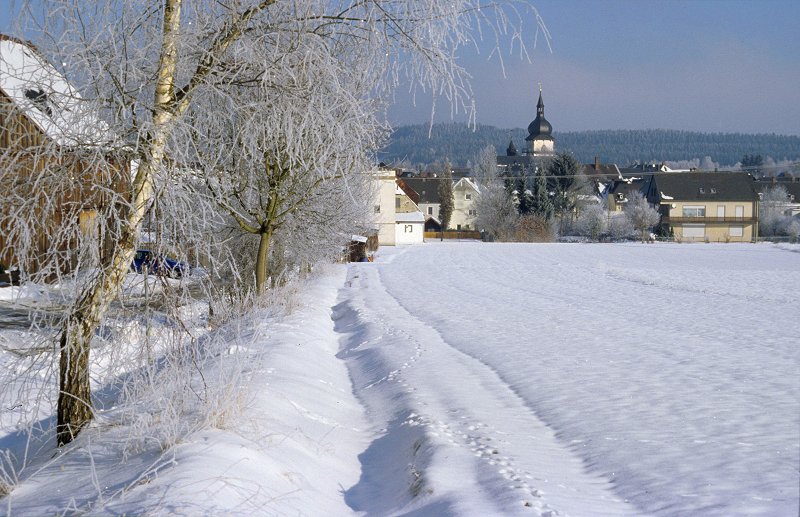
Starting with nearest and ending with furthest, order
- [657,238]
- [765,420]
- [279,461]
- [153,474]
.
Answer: [153,474], [279,461], [765,420], [657,238]

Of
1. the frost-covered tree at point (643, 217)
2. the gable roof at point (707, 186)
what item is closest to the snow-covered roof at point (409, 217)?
the frost-covered tree at point (643, 217)

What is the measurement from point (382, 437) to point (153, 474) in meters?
3.36

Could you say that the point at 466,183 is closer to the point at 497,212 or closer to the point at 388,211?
the point at 497,212

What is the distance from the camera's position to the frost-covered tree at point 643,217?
90812mm

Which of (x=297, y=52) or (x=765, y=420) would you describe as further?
(x=765, y=420)

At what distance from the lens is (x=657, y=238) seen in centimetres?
9162

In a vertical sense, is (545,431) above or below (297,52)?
below

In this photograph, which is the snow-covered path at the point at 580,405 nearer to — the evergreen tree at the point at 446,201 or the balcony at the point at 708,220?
the balcony at the point at 708,220

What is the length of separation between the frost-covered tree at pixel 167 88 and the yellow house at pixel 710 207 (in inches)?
3594

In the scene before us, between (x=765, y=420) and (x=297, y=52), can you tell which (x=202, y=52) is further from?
(x=765, y=420)

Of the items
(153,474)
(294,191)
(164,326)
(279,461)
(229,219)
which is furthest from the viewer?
(229,219)

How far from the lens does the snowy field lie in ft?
18.2

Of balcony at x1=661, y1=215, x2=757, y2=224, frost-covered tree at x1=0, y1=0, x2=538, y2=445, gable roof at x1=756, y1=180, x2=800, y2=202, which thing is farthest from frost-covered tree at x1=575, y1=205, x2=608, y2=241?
frost-covered tree at x1=0, y1=0, x2=538, y2=445

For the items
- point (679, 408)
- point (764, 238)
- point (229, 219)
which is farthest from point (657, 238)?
point (679, 408)
